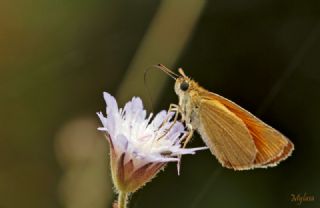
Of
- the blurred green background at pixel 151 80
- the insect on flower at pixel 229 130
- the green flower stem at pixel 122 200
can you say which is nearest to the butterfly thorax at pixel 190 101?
the insect on flower at pixel 229 130

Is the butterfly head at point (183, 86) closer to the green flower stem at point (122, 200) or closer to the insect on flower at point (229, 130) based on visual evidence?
the insect on flower at point (229, 130)

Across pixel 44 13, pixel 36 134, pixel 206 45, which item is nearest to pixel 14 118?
pixel 36 134

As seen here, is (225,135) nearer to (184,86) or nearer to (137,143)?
(184,86)

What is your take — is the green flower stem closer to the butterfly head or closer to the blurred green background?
the butterfly head

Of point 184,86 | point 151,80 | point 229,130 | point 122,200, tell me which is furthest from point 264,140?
point 151,80

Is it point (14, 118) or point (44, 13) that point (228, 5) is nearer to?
point (44, 13)
